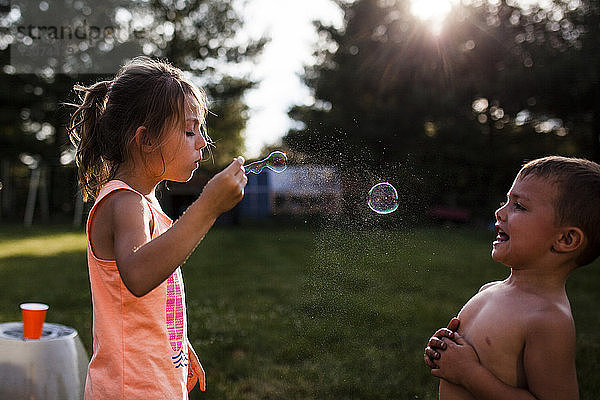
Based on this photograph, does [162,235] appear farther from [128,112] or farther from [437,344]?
[437,344]

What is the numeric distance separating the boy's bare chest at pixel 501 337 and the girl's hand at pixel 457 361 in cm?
2

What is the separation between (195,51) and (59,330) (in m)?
15.5

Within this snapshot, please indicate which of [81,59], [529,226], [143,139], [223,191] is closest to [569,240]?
[529,226]

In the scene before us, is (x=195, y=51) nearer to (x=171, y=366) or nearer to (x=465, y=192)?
(x=465, y=192)

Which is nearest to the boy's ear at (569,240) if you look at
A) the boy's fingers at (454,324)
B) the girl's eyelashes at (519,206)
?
the girl's eyelashes at (519,206)

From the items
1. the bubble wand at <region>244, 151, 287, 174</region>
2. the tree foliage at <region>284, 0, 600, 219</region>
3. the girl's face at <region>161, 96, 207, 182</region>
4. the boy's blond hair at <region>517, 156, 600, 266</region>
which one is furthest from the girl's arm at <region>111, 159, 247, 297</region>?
the tree foliage at <region>284, 0, 600, 219</region>

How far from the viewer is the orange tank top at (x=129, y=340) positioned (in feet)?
5.13

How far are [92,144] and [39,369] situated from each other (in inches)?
38.4

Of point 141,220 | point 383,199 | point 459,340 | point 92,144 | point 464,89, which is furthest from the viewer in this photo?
point 464,89

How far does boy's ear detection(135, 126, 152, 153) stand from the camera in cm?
167

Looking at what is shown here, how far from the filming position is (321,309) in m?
2.65

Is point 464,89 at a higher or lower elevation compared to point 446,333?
higher

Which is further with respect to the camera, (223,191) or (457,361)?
(457,361)

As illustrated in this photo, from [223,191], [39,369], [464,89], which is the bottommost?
[39,369]
